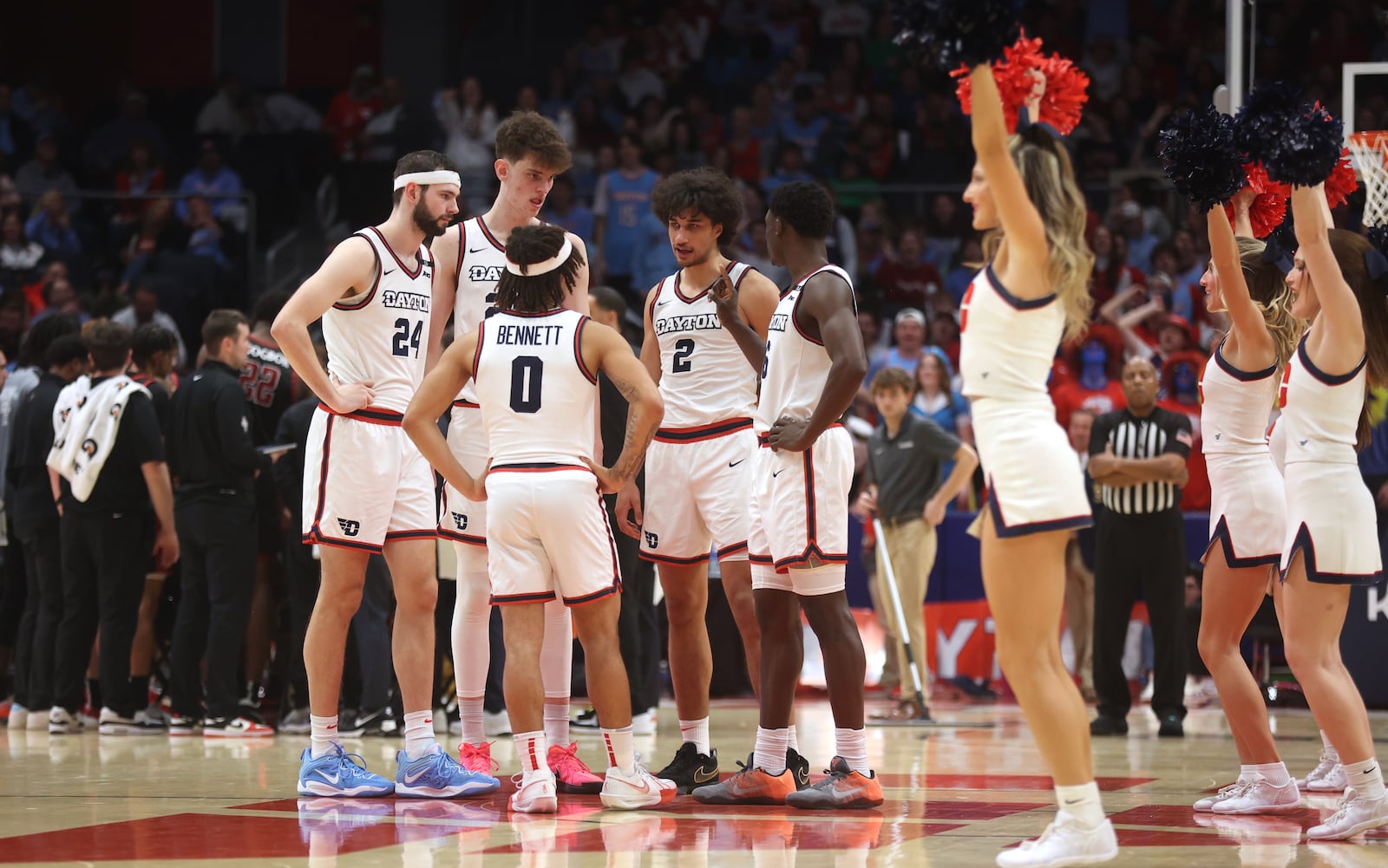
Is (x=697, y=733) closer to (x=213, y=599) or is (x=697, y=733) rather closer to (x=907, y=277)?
(x=213, y=599)

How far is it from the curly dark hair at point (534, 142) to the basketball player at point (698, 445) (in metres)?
0.51

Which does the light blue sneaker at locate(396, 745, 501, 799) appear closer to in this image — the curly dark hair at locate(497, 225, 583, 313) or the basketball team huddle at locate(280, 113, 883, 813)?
the basketball team huddle at locate(280, 113, 883, 813)

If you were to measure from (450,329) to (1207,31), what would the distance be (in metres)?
8.78

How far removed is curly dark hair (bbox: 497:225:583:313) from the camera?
594 centimetres

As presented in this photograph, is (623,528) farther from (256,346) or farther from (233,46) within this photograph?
(233,46)

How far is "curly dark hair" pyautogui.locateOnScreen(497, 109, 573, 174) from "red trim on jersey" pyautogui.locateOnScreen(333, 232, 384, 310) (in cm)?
71

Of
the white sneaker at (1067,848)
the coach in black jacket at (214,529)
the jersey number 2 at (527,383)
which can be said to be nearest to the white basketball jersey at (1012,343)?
the white sneaker at (1067,848)

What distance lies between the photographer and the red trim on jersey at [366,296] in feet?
21.4

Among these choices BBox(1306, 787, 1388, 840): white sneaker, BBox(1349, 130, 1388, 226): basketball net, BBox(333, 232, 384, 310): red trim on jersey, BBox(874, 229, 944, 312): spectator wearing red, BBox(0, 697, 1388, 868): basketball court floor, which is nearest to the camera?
BBox(0, 697, 1388, 868): basketball court floor

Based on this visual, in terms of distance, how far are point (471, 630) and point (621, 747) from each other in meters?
1.05

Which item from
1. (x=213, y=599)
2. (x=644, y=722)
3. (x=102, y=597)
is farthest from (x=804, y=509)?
(x=102, y=597)

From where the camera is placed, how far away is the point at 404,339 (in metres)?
6.64

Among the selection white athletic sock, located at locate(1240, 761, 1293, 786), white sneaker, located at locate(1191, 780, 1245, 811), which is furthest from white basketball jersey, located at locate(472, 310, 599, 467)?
white athletic sock, located at locate(1240, 761, 1293, 786)

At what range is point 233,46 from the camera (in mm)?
20016
